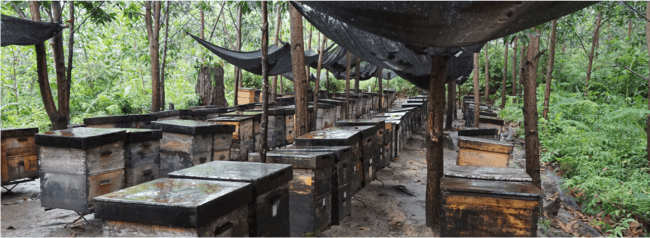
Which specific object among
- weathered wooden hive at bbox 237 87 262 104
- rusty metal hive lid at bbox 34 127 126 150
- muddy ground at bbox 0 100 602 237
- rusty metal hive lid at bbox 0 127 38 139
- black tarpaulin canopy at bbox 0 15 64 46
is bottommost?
muddy ground at bbox 0 100 602 237

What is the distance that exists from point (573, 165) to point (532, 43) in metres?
4.09

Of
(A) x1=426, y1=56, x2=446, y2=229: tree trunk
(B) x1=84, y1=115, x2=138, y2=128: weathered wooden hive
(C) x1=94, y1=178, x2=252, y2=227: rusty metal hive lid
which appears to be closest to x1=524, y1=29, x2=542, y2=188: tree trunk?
(A) x1=426, y1=56, x2=446, y2=229: tree trunk

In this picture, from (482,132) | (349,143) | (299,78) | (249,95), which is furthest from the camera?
(249,95)

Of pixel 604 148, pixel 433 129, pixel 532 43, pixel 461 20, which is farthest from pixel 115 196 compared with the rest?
pixel 604 148

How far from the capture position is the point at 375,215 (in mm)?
5504

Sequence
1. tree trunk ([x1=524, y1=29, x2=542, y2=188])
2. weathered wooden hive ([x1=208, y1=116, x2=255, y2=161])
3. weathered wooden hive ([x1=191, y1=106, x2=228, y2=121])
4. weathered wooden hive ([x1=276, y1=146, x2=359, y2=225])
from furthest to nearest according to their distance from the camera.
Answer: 1. weathered wooden hive ([x1=191, y1=106, x2=228, y2=121])
2. weathered wooden hive ([x1=208, y1=116, x2=255, y2=161])
3. tree trunk ([x1=524, y1=29, x2=542, y2=188])
4. weathered wooden hive ([x1=276, y1=146, x2=359, y2=225])

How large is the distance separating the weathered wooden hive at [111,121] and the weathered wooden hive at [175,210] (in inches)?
167

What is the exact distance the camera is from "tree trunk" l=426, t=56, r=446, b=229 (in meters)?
4.72

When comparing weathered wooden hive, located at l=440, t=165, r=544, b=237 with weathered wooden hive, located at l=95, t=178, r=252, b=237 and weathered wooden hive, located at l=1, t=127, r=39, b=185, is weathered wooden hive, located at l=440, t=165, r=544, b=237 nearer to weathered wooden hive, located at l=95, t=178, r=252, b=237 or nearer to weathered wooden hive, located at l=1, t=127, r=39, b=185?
weathered wooden hive, located at l=95, t=178, r=252, b=237

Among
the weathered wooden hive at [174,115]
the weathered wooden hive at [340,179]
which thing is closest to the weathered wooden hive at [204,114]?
the weathered wooden hive at [174,115]

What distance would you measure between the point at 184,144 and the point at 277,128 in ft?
10.9

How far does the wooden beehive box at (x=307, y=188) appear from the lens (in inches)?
162

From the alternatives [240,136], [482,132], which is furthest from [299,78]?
[482,132]

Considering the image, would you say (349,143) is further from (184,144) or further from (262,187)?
(184,144)
